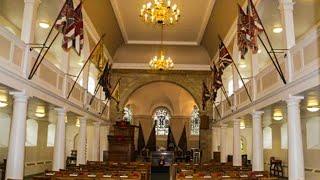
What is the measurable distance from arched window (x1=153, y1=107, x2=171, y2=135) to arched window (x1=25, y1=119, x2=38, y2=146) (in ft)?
55.5

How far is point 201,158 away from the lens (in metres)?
28.2

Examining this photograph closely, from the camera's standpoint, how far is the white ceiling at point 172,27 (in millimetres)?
21625

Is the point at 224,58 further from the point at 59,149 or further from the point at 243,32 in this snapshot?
the point at 59,149

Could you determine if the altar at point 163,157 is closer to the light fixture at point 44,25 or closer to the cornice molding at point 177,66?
the cornice molding at point 177,66

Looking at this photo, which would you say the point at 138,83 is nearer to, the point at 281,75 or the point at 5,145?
the point at 5,145

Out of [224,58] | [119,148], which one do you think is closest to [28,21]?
[224,58]

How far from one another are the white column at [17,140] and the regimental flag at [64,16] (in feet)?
8.13

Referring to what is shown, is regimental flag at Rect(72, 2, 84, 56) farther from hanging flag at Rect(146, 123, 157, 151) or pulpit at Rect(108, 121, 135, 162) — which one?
hanging flag at Rect(146, 123, 157, 151)

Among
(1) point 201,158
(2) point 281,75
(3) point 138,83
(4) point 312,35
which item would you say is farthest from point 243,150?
(4) point 312,35

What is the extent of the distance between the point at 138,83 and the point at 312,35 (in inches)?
812

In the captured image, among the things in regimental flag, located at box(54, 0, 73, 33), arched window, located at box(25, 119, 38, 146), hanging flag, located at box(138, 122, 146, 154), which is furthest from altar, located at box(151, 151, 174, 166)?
regimental flag, located at box(54, 0, 73, 33)

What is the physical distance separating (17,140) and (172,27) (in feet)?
54.8

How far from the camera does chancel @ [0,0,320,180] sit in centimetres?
1134

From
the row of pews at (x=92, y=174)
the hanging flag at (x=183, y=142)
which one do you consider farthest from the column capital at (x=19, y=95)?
the hanging flag at (x=183, y=142)
